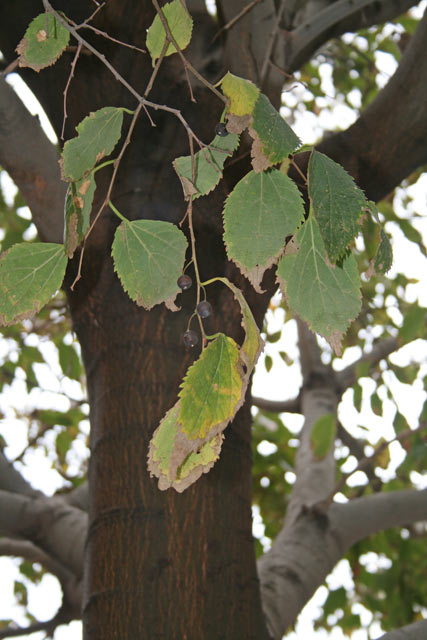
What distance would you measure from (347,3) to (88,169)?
1134 mm

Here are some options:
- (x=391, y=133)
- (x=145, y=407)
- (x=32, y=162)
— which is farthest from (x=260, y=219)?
(x=391, y=133)

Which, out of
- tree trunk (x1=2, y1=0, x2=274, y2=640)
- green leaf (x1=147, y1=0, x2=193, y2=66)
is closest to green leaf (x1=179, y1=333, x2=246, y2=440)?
green leaf (x1=147, y1=0, x2=193, y2=66)

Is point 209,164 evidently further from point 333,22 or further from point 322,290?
point 333,22

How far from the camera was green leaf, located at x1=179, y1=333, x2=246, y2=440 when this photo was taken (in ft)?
1.98

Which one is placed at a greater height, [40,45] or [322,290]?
[40,45]

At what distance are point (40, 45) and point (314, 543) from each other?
60.6 inches

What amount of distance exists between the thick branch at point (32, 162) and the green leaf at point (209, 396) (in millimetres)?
817

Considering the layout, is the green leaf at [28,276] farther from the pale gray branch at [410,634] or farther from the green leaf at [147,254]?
the pale gray branch at [410,634]

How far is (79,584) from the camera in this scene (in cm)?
220

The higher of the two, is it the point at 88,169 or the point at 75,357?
the point at 88,169

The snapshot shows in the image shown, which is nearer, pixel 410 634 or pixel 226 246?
pixel 226 246

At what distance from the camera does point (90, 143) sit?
71 centimetres

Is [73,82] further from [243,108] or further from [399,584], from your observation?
[399,584]

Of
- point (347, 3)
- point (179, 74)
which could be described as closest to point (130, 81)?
point (179, 74)
